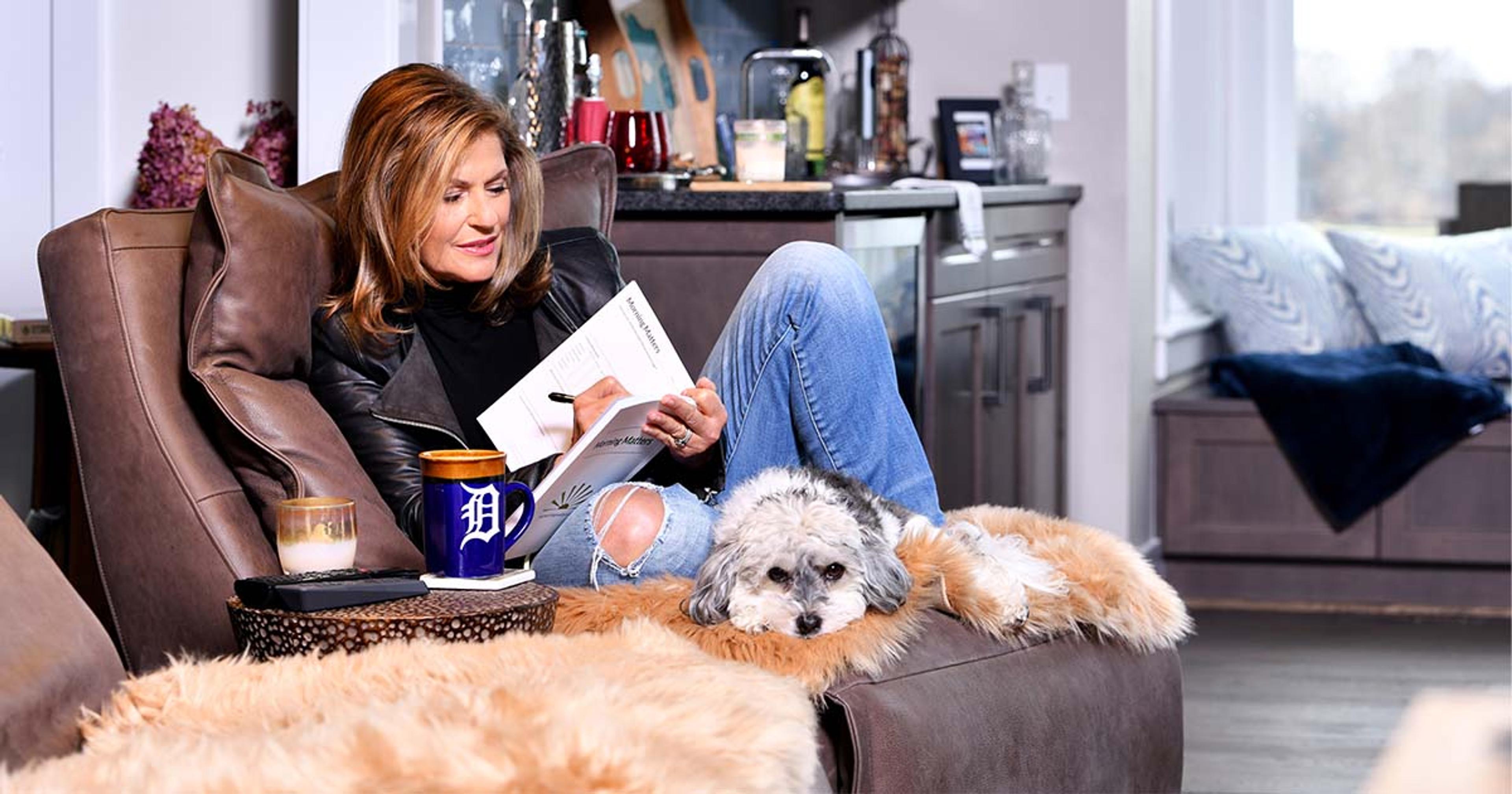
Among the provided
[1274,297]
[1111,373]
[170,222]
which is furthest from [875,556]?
[1274,297]

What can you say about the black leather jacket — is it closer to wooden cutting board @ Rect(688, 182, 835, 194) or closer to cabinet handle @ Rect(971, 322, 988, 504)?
wooden cutting board @ Rect(688, 182, 835, 194)

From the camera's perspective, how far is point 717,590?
1.99 meters

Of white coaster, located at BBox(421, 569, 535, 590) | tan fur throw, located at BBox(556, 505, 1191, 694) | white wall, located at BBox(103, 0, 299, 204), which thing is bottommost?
tan fur throw, located at BBox(556, 505, 1191, 694)

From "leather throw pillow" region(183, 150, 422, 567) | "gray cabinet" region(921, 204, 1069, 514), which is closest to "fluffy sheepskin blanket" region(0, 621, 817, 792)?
"leather throw pillow" region(183, 150, 422, 567)

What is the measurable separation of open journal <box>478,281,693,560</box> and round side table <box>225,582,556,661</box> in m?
0.35

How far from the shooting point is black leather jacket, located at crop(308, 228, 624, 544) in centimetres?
220

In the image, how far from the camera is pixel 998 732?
2100mm

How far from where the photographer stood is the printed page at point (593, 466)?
204cm

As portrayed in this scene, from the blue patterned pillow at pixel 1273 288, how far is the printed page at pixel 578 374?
290cm

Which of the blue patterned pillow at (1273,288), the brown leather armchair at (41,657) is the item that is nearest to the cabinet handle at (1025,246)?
the blue patterned pillow at (1273,288)

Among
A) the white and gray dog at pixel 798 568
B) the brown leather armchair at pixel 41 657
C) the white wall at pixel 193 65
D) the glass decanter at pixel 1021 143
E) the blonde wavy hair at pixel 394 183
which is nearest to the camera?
the brown leather armchair at pixel 41 657

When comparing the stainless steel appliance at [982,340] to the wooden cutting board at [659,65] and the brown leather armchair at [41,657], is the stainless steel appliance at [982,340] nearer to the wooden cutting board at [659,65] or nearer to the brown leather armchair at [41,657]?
the wooden cutting board at [659,65]

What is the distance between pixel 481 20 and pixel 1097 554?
1.65m

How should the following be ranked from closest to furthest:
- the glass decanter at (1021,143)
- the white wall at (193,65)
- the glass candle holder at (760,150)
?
the white wall at (193,65) → the glass candle holder at (760,150) → the glass decanter at (1021,143)
